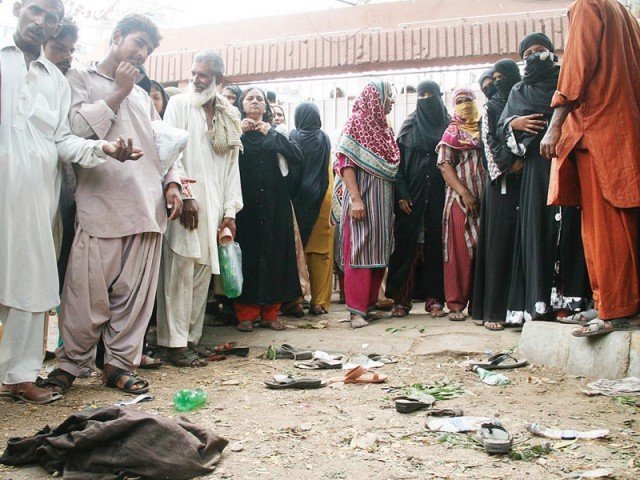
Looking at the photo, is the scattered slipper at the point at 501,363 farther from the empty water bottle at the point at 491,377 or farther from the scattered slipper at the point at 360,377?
the scattered slipper at the point at 360,377

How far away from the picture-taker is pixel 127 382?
3.53 m

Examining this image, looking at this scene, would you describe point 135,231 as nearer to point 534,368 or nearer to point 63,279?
point 63,279

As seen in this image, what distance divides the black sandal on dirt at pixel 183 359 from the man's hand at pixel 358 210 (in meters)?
Result: 1.80

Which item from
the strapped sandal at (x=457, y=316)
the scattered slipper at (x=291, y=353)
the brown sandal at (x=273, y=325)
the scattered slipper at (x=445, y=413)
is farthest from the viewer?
the brown sandal at (x=273, y=325)

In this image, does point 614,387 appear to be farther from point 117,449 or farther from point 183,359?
point 183,359

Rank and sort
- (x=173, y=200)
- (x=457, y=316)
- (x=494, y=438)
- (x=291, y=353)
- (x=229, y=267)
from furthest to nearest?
(x=457, y=316) < (x=229, y=267) < (x=291, y=353) < (x=173, y=200) < (x=494, y=438)

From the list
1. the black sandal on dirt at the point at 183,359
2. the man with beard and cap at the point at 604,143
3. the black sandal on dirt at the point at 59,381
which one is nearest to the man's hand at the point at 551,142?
the man with beard and cap at the point at 604,143

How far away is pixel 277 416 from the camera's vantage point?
3045 mm

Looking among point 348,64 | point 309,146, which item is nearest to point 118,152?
point 309,146

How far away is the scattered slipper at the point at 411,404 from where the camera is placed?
3.02 meters

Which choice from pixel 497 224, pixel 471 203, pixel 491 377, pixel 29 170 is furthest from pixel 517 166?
pixel 29 170

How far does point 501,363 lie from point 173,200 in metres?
2.23

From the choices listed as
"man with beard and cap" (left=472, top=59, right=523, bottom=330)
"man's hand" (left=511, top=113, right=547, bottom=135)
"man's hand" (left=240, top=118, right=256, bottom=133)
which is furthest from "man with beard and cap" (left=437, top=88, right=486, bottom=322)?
"man's hand" (left=240, top=118, right=256, bottom=133)

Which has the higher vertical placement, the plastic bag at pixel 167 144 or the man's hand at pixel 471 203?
the plastic bag at pixel 167 144
